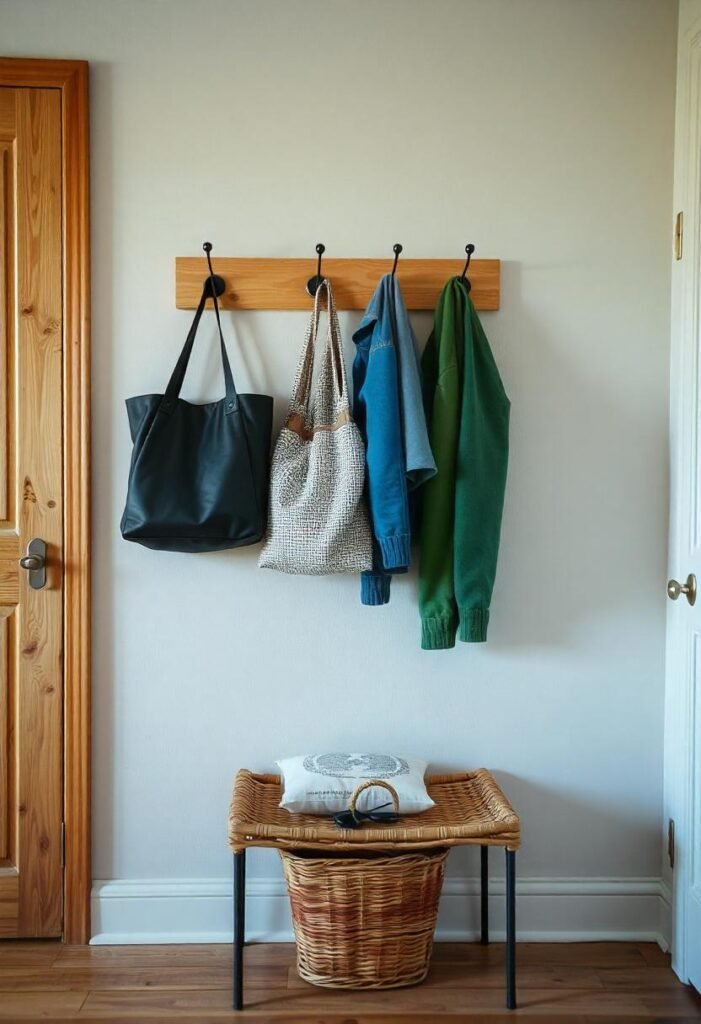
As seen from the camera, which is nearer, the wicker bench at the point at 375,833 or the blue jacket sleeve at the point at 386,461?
the wicker bench at the point at 375,833

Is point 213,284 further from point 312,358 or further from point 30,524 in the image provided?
point 30,524

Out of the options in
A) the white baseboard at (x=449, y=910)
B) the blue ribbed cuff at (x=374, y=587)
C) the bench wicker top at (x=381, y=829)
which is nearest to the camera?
the bench wicker top at (x=381, y=829)

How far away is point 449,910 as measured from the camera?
216cm

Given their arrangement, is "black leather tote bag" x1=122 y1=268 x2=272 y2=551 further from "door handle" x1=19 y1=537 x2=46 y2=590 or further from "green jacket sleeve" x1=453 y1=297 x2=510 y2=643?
"green jacket sleeve" x1=453 y1=297 x2=510 y2=643

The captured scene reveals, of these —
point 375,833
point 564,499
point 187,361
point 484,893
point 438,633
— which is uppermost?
point 187,361

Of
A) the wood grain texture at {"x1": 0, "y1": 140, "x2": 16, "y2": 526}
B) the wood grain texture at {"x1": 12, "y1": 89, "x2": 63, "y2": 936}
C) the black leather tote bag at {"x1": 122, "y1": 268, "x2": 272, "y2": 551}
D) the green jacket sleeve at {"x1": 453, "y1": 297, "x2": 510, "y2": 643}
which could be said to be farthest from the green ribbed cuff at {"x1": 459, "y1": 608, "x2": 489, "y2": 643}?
the wood grain texture at {"x1": 0, "y1": 140, "x2": 16, "y2": 526}

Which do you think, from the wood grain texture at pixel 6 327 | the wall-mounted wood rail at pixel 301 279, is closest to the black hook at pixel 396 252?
the wall-mounted wood rail at pixel 301 279

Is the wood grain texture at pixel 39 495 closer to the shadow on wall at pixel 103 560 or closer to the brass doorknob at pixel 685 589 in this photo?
the shadow on wall at pixel 103 560

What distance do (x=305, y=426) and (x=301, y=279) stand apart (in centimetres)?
36

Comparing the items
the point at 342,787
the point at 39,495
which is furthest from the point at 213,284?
the point at 342,787

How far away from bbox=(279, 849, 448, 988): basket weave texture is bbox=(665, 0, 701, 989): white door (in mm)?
577

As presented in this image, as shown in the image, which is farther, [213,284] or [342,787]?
[213,284]

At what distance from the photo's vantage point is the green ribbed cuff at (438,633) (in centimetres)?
205

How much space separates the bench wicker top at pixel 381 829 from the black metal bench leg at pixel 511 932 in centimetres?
6
